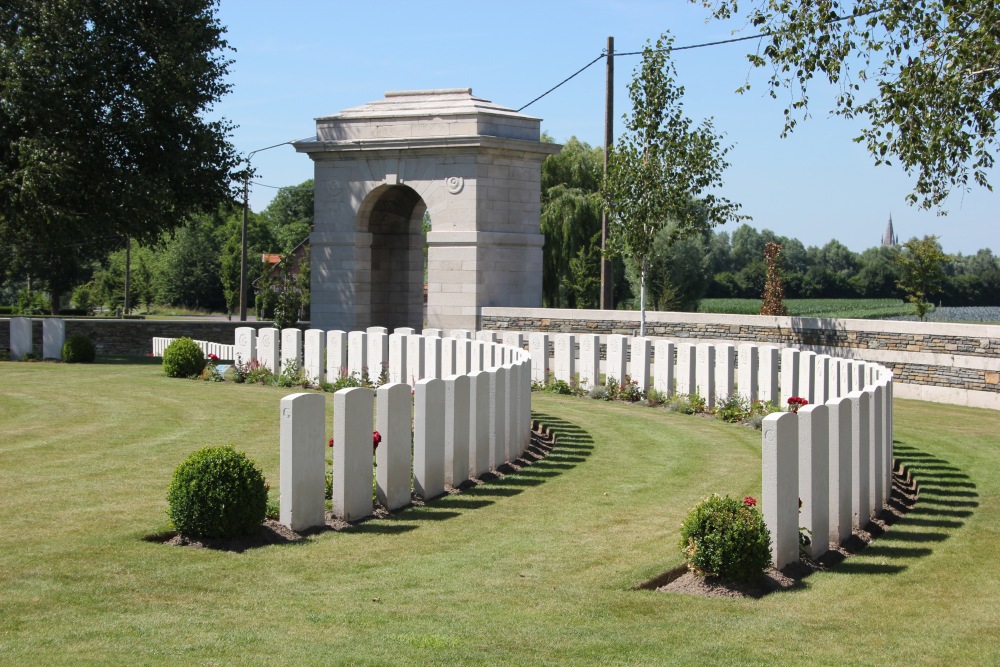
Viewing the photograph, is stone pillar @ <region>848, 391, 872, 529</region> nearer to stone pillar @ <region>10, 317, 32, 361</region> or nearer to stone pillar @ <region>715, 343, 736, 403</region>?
stone pillar @ <region>715, 343, 736, 403</region>

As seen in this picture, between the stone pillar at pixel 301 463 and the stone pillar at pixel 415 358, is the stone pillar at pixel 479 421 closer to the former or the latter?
the stone pillar at pixel 301 463

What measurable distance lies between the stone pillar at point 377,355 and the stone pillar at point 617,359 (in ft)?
12.3

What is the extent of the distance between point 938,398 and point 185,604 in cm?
1511

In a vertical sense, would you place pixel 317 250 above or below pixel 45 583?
above

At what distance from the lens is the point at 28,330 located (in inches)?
956

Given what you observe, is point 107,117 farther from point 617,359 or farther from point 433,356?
point 617,359

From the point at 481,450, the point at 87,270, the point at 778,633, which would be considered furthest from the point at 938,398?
the point at 87,270

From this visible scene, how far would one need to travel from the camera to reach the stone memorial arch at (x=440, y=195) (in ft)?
84.2

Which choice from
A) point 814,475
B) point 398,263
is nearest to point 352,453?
point 814,475

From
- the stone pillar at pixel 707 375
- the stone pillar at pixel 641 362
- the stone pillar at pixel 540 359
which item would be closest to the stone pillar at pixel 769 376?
the stone pillar at pixel 707 375

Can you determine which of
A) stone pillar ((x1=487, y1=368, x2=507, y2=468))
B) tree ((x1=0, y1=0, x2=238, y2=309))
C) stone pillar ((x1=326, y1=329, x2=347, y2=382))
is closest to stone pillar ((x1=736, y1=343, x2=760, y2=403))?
stone pillar ((x1=487, y1=368, x2=507, y2=468))

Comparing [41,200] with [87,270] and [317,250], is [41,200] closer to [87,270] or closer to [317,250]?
[317,250]

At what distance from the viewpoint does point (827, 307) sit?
71250 mm

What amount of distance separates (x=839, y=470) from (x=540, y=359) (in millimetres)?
11475
